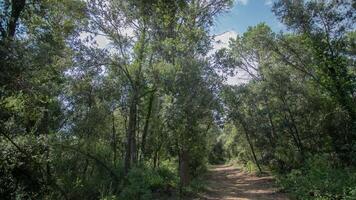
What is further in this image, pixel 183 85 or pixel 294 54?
pixel 294 54

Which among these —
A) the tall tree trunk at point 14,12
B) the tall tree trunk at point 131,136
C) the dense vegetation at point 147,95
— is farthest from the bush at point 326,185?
the tall tree trunk at point 14,12

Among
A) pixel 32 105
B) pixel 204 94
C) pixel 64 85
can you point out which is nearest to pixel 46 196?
pixel 32 105

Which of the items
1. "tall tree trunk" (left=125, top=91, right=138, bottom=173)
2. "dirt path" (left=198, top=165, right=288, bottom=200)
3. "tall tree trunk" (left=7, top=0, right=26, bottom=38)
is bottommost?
"dirt path" (left=198, top=165, right=288, bottom=200)

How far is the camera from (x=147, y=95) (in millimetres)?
14984

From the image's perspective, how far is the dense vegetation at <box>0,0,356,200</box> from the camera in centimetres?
957

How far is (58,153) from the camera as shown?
11125 mm

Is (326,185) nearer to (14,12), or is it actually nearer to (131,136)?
(131,136)

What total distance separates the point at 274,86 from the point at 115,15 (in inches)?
389

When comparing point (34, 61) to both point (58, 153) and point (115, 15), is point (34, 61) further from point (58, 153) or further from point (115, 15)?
point (115, 15)

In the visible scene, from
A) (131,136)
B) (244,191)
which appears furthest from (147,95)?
(244,191)

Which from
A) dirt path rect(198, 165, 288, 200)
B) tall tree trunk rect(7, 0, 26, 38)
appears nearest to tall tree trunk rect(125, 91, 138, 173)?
dirt path rect(198, 165, 288, 200)

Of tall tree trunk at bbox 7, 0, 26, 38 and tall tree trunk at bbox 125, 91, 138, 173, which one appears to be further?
tall tree trunk at bbox 125, 91, 138, 173

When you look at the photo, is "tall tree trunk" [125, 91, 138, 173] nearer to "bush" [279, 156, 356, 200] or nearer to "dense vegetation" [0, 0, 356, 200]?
"dense vegetation" [0, 0, 356, 200]

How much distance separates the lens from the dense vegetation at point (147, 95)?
9570mm
